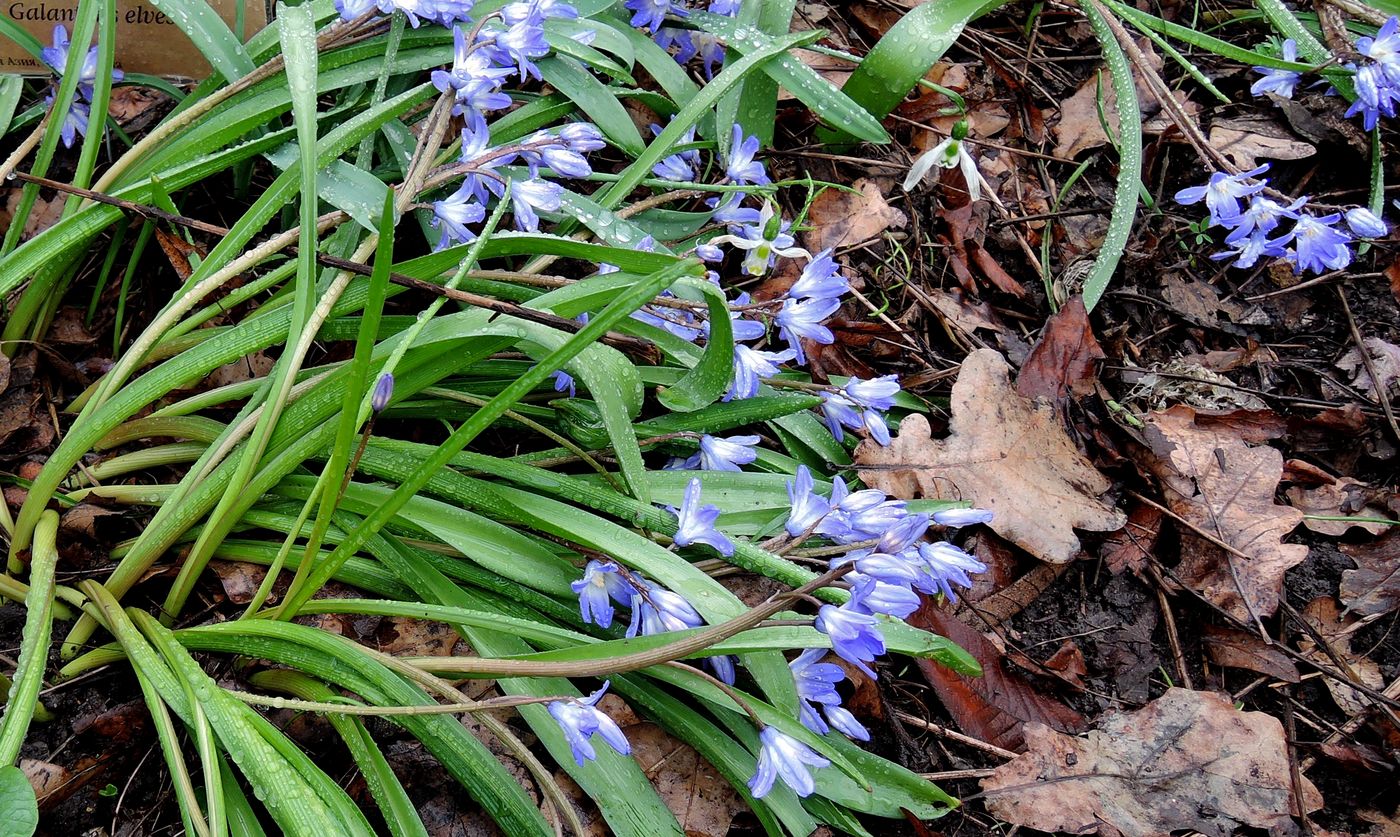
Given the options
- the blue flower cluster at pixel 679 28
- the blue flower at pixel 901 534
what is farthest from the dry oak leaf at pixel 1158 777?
the blue flower cluster at pixel 679 28

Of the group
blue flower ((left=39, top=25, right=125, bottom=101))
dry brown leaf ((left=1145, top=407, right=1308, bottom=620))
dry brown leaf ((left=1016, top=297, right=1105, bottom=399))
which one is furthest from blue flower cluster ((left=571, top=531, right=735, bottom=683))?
blue flower ((left=39, top=25, right=125, bottom=101))

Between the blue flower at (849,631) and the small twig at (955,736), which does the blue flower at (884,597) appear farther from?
the small twig at (955,736)

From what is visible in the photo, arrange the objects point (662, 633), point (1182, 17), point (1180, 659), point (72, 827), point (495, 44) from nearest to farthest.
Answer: point (662, 633), point (72, 827), point (495, 44), point (1180, 659), point (1182, 17)

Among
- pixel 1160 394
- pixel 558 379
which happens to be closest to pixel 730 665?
pixel 558 379

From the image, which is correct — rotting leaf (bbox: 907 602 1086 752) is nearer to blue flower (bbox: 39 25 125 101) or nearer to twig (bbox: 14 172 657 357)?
twig (bbox: 14 172 657 357)

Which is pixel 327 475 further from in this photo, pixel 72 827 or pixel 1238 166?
pixel 1238 166
